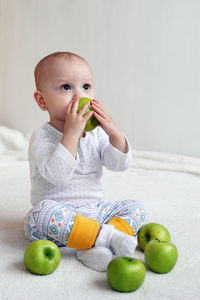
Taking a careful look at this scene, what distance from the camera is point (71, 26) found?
2668 millimetres

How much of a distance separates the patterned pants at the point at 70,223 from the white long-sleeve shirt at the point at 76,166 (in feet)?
0.18

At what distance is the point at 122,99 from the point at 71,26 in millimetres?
563

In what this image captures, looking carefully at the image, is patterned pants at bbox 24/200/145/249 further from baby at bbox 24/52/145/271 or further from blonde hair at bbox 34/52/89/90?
blonde hair at bbox 34/52/89/90

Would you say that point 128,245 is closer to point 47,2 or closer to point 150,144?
point 150,144

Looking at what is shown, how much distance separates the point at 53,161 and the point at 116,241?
280 millimetres

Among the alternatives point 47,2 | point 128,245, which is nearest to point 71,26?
point 47,2

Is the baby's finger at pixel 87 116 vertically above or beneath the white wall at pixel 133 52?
above

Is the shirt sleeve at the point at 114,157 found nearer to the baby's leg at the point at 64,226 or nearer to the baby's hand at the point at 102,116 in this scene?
the baby's hand at the point at 102,116

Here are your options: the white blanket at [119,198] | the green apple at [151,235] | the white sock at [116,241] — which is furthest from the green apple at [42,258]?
the green apple at [151,235]

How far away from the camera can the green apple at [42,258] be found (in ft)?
3.42

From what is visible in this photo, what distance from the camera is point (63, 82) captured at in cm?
129

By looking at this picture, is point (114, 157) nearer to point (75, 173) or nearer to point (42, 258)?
point (75, 173)

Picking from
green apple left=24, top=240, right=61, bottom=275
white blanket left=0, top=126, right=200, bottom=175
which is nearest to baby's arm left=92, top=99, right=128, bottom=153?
green apple left=24, top=240, right=61, bottom=275


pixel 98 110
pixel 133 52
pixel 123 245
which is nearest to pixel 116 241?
pixel 123 245
